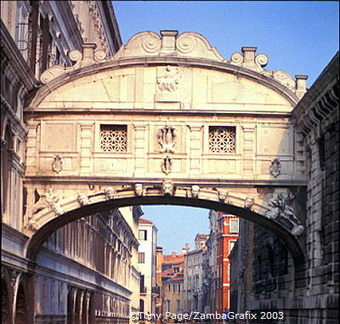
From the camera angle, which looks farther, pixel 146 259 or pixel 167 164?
pixel 146 259

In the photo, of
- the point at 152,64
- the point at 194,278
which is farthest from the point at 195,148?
the point at 194,278

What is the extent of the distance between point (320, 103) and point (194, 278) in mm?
112365

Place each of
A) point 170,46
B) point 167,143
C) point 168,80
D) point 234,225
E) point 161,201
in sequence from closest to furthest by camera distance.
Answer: point 167,143 → point 168,80 → point 170,46 → point 161,201 → point 234,225

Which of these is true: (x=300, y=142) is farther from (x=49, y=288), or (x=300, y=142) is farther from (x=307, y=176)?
(x=49, y=288)

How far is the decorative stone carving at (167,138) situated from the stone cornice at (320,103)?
3559mm

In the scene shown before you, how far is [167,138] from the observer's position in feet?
94.3

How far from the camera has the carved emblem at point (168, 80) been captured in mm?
29031

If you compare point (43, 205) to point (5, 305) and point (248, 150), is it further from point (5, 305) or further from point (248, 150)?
point (248, 150)

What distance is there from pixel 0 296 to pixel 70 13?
14.6m

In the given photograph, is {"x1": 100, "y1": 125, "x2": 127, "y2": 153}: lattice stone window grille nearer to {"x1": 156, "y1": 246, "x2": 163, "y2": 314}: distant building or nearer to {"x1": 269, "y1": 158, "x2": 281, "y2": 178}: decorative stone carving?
{"x1": 269, "y1": 158, "x2": 281, "y2": 178}: decorative stone carving

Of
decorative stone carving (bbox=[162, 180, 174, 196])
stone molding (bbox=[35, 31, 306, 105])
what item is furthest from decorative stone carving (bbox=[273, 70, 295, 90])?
decorative stone carving (bbox=[162, 180, 174, 196])

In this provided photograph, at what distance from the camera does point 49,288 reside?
3509 centimetres

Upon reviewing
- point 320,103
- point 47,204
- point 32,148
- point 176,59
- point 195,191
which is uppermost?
point 176,59

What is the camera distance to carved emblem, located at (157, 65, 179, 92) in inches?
1143
